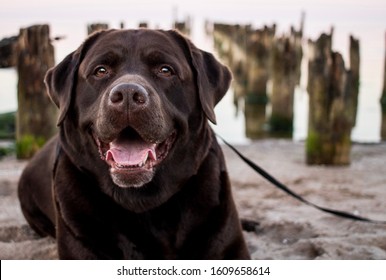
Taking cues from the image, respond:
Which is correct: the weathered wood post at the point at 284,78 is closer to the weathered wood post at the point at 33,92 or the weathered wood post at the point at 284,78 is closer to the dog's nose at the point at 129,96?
the weathered wood post at the point at 33,92

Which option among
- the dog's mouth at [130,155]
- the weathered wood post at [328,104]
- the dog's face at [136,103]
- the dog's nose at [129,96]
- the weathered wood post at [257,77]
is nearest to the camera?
the dog's nose at [129,96]

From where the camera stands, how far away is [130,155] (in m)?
3.28

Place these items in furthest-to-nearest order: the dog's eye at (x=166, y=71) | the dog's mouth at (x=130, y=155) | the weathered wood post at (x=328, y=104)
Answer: the weathered wood post at (x=328, y=104) → the dog's eye at (x=166, y=71) → the dog's mouth at (x=130, y=155)

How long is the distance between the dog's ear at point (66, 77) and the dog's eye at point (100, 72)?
0.61 feet

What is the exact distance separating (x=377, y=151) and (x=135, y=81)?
5632 millimetres

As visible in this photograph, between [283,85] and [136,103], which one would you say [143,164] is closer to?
[136,103]

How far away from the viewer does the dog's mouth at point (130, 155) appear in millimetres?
3246

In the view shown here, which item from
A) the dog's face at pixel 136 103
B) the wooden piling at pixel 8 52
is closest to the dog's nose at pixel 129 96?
the dog's face at pixel 136 103

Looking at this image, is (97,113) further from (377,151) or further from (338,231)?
(377,151)

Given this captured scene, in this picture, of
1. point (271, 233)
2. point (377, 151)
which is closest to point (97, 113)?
point (271, 233)

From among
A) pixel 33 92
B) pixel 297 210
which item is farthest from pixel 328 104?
pixel 33 92

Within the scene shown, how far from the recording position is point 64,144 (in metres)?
3.56

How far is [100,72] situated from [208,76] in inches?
24.4

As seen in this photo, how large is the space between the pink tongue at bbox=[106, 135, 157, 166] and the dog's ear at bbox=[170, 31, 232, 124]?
14.9 inches
